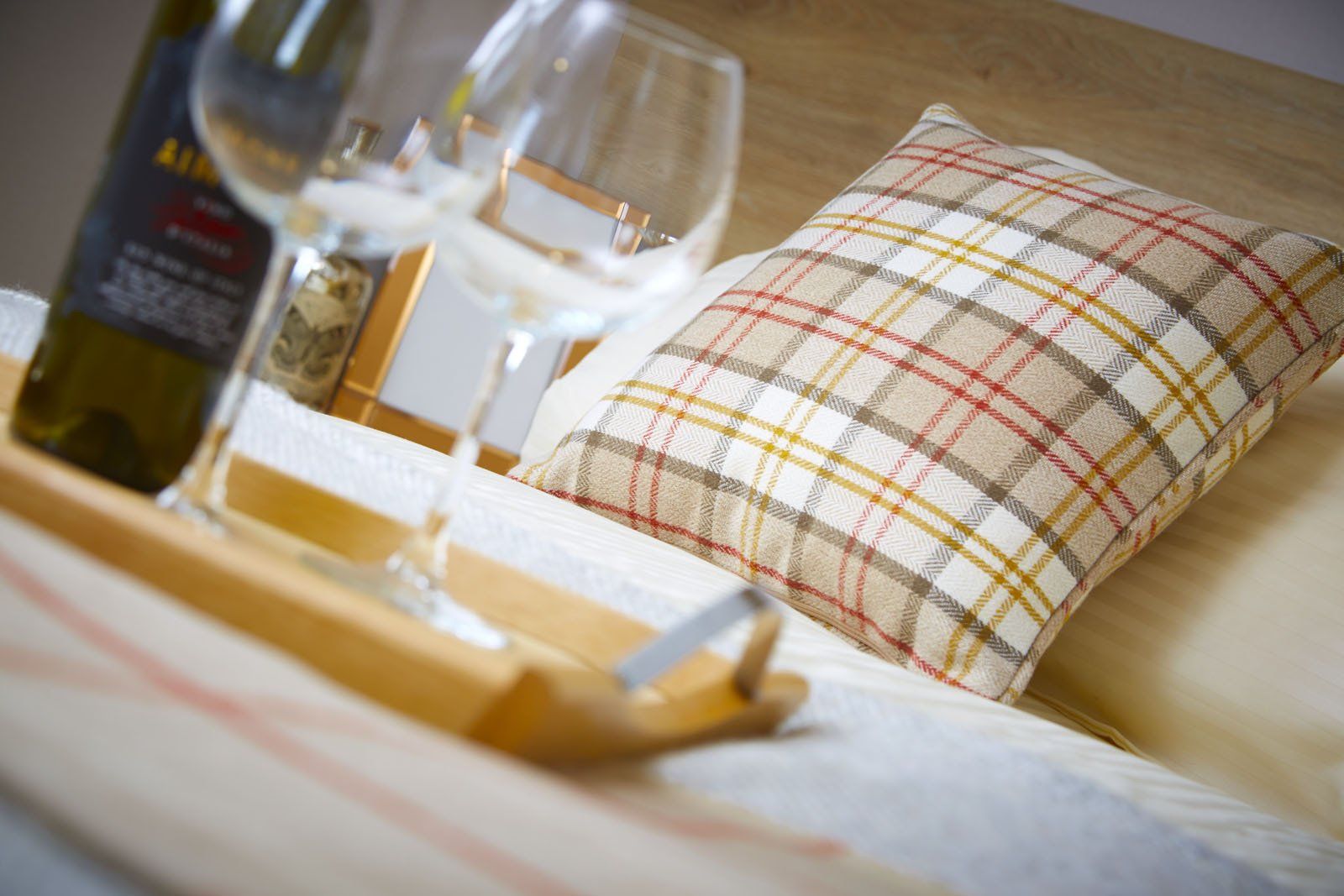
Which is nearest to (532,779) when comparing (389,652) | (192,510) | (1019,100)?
(389,652)

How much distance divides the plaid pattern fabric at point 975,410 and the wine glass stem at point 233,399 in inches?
20.9

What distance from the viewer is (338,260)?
1365mm

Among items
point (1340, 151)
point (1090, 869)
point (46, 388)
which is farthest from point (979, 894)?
point (1340, 151)

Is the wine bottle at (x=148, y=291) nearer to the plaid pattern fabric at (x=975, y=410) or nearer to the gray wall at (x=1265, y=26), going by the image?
the plaid pattern fabric at (x=975, y=410)

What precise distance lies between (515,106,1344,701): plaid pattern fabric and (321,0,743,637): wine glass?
1.51 feet

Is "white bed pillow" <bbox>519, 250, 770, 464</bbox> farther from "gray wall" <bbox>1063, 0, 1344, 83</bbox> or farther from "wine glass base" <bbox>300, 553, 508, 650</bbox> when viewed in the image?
"wine glass base" <bbox>300, 553, 508, 650</bbox>

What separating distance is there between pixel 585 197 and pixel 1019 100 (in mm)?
1328

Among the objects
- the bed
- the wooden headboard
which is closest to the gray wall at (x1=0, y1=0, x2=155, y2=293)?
the wooden headboard

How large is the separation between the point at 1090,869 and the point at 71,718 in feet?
0.93

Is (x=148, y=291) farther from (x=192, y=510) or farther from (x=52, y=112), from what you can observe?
(x=52, y=112)

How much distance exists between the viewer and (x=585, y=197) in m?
0.42

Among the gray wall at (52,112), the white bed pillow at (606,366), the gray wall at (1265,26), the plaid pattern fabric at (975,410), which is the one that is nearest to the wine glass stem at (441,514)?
the plaid pattern fabric at (975,410)

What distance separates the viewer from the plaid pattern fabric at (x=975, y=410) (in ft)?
2.71

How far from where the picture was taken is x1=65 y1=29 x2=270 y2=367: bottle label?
40 centimetres
